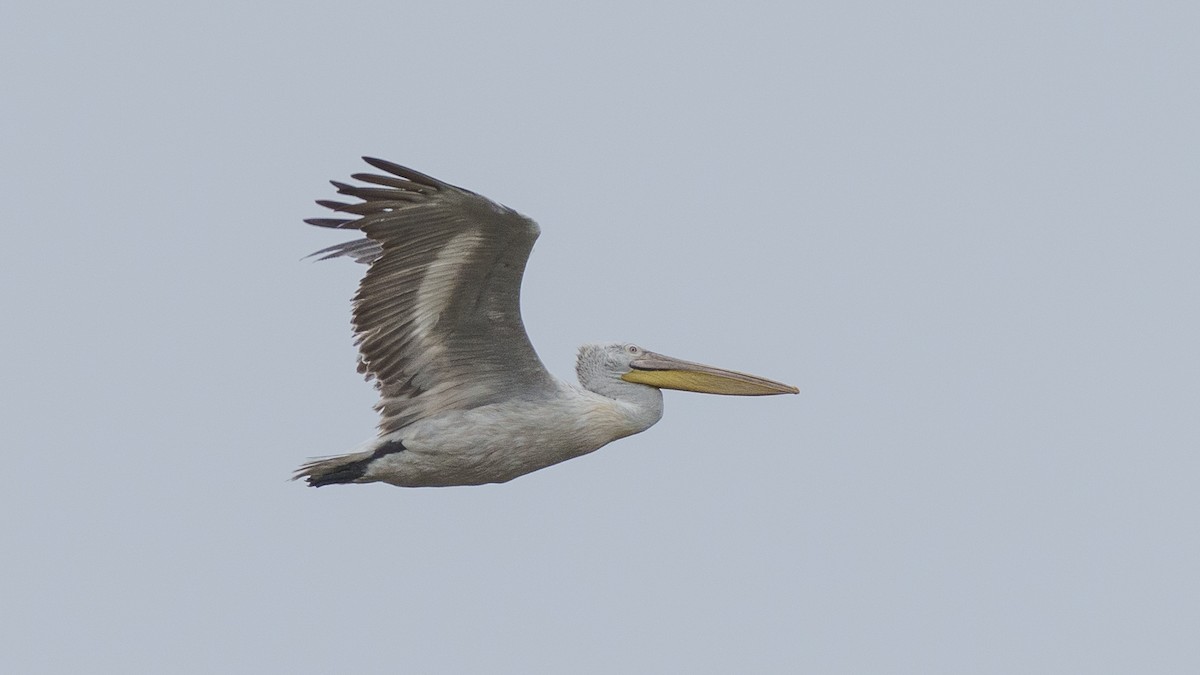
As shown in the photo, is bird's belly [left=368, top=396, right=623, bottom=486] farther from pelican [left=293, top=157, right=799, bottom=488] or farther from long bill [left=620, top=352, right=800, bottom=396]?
long bill [left=620, top=352, right=800, bottom=396]

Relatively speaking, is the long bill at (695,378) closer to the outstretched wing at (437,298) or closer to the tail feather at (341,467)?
the outstretched wing at (437,298)

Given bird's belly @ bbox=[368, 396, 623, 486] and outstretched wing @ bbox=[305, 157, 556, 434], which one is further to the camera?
bird's belly @ bbox=[368, 396, 623, 486]

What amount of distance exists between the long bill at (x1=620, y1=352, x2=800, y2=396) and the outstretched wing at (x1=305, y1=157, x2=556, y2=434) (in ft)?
2.89

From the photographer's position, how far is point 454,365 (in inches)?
422

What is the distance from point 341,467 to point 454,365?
0.88m

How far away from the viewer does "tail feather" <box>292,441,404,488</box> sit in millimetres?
10602

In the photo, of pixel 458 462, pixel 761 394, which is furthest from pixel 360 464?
pixel 761 394

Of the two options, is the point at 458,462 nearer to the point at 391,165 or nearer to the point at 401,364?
the point at 401,364

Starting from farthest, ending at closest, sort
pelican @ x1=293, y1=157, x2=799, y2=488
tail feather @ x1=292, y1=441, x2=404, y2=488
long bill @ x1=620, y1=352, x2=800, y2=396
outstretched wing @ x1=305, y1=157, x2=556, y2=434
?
1. long bill @ x1=620, y1=352, x2=800, y2=396
2. tail feather @ x1=292, y1=441, x2=404, y2=488
3. pelican @ x1=293, y1=157, x2=799, y2=488
4. outstretched wing @ x1=305, y1=157, x2=556, y2=434

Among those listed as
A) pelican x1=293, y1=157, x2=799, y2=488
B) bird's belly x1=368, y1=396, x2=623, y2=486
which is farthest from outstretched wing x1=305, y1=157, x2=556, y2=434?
bird's belly x1=368, y1=396, x2=623, y2=486

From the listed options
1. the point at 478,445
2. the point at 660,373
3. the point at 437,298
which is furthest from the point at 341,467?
the point at 660,373

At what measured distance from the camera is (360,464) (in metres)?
10.6

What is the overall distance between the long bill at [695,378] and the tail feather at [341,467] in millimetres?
1723

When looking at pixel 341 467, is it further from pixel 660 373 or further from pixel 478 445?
pixel 660 373
